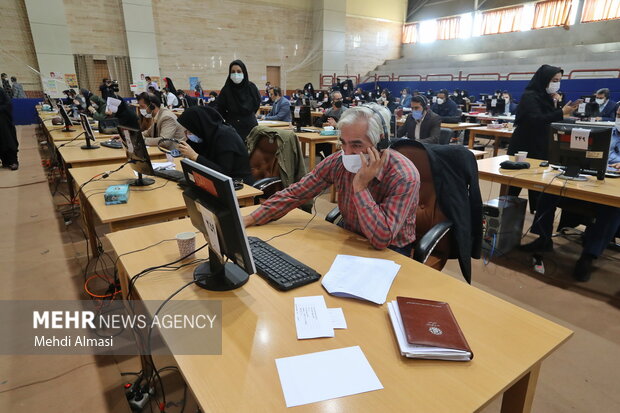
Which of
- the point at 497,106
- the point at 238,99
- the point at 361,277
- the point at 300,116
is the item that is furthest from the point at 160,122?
the point at 497,106

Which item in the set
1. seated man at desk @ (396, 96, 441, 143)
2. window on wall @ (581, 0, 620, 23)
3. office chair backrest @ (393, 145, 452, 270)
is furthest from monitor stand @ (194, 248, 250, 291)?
window on wall @ (581, 0, 620, 23)

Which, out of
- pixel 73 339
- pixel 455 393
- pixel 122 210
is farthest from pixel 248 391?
pixel 73 339

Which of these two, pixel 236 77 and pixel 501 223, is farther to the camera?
pixel 236 77

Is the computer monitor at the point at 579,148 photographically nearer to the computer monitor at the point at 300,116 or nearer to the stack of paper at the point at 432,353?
the stack of paper at the point at 432,353

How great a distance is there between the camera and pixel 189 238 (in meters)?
1.47

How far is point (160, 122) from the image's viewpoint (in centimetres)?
387

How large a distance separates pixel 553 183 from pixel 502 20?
15.4 meters

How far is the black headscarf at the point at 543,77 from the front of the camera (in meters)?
3.35

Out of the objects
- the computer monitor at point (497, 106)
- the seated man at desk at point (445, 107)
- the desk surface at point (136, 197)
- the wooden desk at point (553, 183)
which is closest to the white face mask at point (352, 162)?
the desk surface at point (136, 197)

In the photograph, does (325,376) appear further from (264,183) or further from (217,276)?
(264,183)

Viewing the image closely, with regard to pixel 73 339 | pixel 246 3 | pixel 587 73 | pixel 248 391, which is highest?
pixel 246 3

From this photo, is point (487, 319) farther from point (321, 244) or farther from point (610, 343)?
point (610, 343)

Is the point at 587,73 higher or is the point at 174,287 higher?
the point at 587,73

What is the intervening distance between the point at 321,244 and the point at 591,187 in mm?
2002
